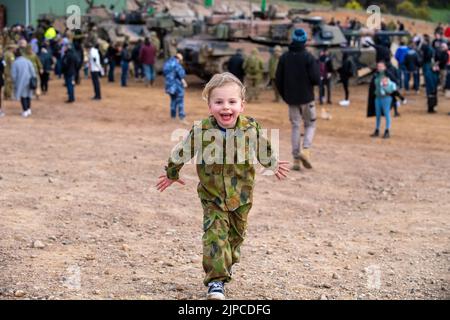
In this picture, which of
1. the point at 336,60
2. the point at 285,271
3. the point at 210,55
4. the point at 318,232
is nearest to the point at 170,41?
the point at 210,55

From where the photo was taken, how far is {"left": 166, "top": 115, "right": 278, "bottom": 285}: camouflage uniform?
5.27 meters

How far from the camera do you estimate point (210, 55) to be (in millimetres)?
22828

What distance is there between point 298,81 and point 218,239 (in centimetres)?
614

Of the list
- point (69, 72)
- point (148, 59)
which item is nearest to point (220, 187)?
point (69, 72)

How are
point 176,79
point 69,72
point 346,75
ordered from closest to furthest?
point 176,79 → point 69,72 → point 346,75

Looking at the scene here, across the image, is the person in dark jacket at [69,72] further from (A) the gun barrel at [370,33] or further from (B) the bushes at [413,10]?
(B) the bushes at [413,10]

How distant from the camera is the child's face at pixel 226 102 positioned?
5137mm

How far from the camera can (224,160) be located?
207 inches

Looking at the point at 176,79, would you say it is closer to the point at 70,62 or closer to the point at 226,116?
the point at 70,62

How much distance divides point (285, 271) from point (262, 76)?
1638cm
